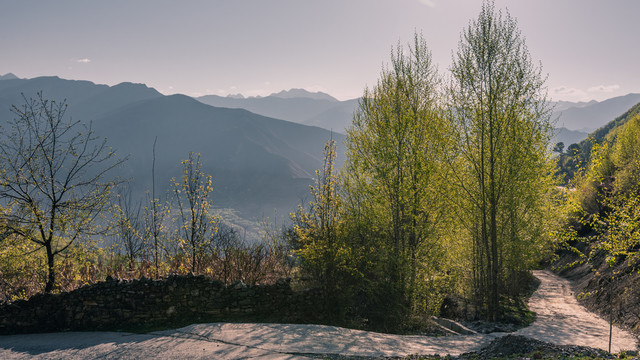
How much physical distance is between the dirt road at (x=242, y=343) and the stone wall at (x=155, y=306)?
0.57m

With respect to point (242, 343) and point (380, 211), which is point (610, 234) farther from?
point (242, 343)

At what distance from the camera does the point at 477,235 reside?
53.3 ft

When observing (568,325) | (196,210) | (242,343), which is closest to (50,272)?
(196,210)

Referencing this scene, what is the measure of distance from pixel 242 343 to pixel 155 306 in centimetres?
368

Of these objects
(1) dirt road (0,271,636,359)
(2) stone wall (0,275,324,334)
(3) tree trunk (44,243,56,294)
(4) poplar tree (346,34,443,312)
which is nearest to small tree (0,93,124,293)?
(3) tree trunk (44,243,56,294)

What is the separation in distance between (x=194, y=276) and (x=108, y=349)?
3.24 meters

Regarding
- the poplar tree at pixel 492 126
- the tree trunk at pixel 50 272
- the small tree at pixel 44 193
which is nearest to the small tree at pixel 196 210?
the small tree at pixel 44 193

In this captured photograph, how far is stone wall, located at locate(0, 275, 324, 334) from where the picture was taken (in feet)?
36.0

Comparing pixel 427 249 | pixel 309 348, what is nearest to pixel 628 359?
pixel 309 348

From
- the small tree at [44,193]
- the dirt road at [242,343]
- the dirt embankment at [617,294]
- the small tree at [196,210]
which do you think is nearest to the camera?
the dirt road at [242,343]

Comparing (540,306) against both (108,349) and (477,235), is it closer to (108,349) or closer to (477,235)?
(477,235)

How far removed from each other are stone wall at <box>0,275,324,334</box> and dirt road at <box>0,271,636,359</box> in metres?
0.57

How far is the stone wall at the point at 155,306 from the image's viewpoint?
1097 cm

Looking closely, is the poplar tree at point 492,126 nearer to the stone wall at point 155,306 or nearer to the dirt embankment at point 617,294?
the dirt embankment at point 617,294
